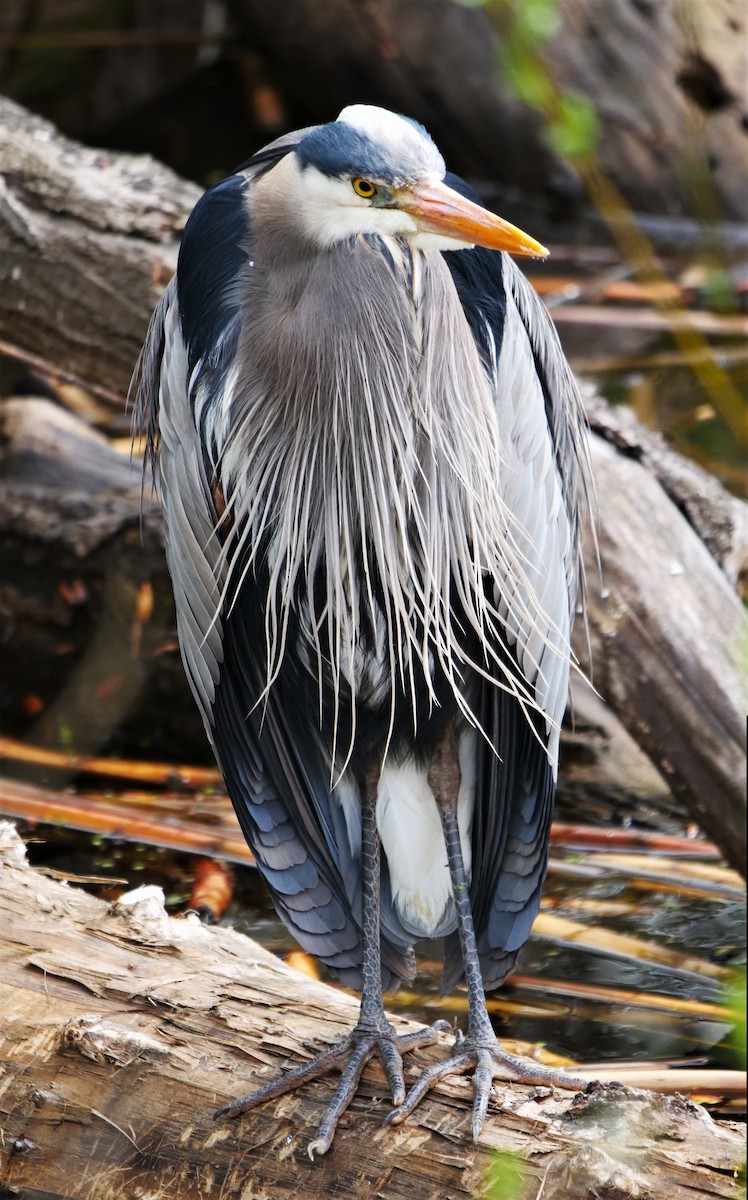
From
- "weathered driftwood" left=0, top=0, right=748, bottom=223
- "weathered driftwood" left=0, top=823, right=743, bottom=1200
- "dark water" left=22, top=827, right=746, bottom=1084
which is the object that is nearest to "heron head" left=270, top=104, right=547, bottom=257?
"weathered driftwood" left=0, top=823, right=743, bottom=1200

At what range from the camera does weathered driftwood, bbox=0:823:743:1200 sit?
1459 mm

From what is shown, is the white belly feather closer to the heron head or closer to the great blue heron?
the great blue heron

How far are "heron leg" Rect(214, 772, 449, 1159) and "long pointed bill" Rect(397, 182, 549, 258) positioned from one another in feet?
2.78

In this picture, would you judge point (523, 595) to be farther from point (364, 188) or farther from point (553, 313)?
point (553, 313)

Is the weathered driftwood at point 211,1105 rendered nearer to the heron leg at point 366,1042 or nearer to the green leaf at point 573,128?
the heron leg at point 366,1042

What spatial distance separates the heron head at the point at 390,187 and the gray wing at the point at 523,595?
32 cm

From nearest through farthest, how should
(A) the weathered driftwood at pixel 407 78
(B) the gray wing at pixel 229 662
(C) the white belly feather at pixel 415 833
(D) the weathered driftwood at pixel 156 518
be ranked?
Result: (B) the gray wing at pixel 229 662
(C) the white belly feather at pixel 415 833
(D) the weathered driftwood at pixel 156 518
(A) the weathered driftwood at pixel 407 78

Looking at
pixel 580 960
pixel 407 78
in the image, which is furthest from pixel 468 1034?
pixel 407 78

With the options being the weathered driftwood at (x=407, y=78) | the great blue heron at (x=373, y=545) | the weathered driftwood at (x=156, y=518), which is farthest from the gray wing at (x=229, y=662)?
the weathered driftwood at (x=407, y=78)

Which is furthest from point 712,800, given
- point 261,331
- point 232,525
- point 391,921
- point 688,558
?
point 261,331

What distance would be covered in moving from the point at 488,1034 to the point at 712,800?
89 cm

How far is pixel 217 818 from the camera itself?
2.86m

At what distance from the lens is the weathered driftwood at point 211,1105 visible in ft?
4.79

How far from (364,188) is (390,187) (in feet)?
0.12
